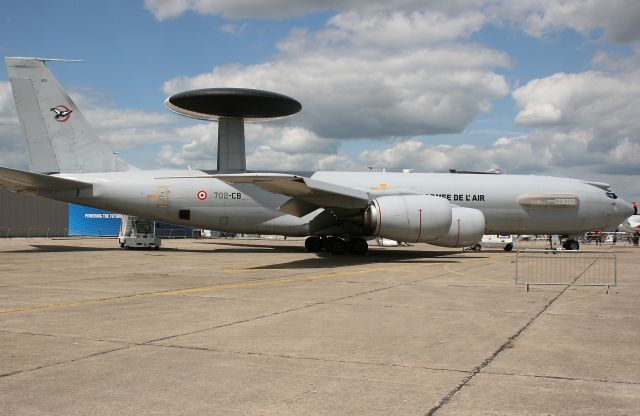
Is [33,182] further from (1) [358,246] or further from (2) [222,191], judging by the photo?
(1) [358,246]

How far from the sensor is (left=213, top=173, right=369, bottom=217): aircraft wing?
1956cm

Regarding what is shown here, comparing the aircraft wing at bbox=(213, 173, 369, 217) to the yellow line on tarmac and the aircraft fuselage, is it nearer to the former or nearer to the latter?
the aircraft fuselage

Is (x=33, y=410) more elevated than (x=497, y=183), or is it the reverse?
(x=497, y=183)

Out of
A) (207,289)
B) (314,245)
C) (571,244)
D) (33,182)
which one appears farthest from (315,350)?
(571,244)

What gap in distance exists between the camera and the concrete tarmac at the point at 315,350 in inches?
191

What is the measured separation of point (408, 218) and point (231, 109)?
13683 mm

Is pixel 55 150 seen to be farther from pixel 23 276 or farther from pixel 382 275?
pixel 382 275

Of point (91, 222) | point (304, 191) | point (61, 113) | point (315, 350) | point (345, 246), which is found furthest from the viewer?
point (91, 222)

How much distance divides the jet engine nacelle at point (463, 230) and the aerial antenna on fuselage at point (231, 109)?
11698mm

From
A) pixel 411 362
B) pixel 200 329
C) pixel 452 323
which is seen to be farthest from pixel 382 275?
pixel 411 362

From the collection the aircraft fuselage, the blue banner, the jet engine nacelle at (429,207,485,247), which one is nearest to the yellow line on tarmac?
the jet engine nacelle at (429,207,485,247)

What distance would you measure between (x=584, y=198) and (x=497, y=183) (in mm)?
4871

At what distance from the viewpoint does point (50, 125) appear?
2744cm

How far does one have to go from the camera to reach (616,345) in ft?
24.0
